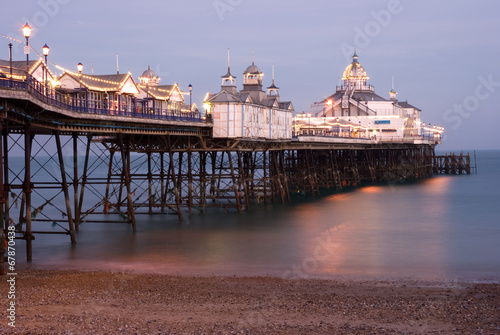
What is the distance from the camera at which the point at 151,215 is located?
4072 centimetres

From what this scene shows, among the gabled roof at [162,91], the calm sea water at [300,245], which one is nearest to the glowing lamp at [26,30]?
the calm sea water at [300,245]

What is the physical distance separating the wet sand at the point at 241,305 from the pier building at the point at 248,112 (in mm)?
20618

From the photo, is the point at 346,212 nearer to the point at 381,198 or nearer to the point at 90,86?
the point at 381,198

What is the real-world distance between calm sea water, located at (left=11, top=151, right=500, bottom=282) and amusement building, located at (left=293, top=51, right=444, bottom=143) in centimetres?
3797

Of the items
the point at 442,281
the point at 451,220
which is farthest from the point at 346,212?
the point at 442,281

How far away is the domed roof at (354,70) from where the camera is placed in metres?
106

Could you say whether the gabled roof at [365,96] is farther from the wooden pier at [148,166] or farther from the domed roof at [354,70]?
the wooden pier at [148,166]

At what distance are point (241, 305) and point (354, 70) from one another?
303ft

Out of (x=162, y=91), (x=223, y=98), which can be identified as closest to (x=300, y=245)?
(x=223, y=98)

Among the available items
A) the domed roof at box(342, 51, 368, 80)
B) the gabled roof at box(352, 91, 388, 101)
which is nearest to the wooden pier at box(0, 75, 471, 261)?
the gabled roof at box(352, 91, 388, 101)

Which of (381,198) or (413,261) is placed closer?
(413,261)

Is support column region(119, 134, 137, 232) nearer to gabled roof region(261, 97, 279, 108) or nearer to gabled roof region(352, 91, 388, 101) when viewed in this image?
gabled roof region(261, 97, 279, 108)

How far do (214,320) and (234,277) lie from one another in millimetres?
6376

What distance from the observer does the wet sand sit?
1511 centimetres
